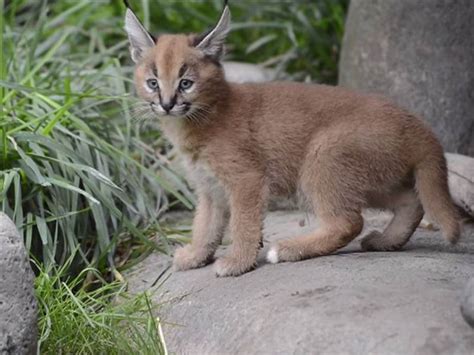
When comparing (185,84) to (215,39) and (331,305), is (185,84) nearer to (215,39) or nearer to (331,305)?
(215,39)

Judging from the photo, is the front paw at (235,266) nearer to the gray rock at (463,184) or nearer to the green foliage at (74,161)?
the green foliage at (74,161)

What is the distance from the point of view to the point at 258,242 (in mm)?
4750

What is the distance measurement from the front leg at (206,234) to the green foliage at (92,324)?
1.13ft

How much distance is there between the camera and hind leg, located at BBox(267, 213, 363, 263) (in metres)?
4.70

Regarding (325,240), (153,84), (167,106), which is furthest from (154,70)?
(325,240)

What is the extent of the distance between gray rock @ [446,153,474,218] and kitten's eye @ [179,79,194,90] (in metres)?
1.64

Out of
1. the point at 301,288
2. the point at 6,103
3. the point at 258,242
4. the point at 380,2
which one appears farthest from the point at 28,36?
the point at 301,288

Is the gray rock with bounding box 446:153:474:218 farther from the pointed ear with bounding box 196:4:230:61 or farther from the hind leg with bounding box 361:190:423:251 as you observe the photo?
the pointed ear with bounding box 196:4:230:61

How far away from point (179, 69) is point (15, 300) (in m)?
1.39

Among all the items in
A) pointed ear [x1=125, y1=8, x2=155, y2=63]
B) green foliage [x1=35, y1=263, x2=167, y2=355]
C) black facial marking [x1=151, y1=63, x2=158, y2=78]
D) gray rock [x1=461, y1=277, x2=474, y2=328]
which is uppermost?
pointed ear [x1=125, y1=8, x2=155, y2=63]

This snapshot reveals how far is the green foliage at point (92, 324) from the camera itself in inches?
174

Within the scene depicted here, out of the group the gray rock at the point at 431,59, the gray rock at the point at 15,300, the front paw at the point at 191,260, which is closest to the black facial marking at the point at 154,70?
the front paw at the point at 191,260

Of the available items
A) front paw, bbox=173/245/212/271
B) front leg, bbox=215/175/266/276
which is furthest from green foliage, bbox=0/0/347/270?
front leg, bbox=215/175/266/276

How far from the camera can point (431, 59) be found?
6535 millimetres
